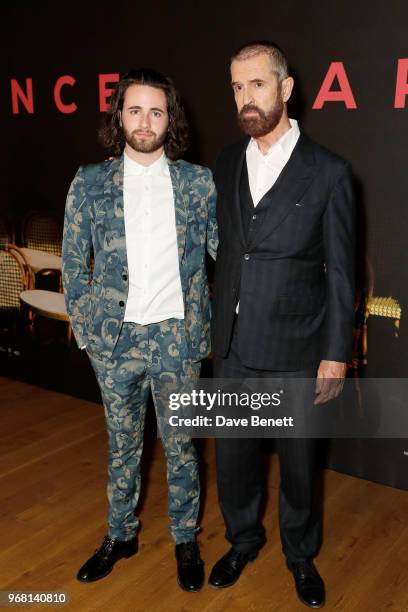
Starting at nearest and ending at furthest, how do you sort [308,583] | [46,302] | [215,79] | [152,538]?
[308,583] < [152,538] < [215,79] < [46,302]

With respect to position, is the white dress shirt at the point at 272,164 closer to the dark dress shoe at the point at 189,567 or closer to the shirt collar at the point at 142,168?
the shirt collar at the point at 142,168

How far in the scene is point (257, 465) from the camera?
7.39 ft

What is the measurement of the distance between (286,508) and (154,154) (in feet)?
4.32

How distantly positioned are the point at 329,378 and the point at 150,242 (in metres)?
0.75

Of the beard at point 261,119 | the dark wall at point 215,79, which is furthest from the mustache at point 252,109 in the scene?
the dark wall at point 215,79

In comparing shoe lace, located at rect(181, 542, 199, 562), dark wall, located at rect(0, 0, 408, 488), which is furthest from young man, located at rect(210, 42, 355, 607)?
dark wall, located at rect(0, 0, 408, 488)

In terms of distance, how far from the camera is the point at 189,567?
226 centimetres

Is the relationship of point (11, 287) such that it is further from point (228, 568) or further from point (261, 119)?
point (261, 119)

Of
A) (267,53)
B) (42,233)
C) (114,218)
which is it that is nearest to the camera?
(267,53)

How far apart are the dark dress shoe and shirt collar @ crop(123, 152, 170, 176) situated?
4.49 ft

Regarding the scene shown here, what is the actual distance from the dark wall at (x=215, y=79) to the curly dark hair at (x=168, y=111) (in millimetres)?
882

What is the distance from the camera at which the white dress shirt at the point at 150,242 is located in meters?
2.04

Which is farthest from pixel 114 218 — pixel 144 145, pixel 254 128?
pixel 254 128

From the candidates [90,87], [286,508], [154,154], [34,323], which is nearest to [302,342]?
[286,508]
